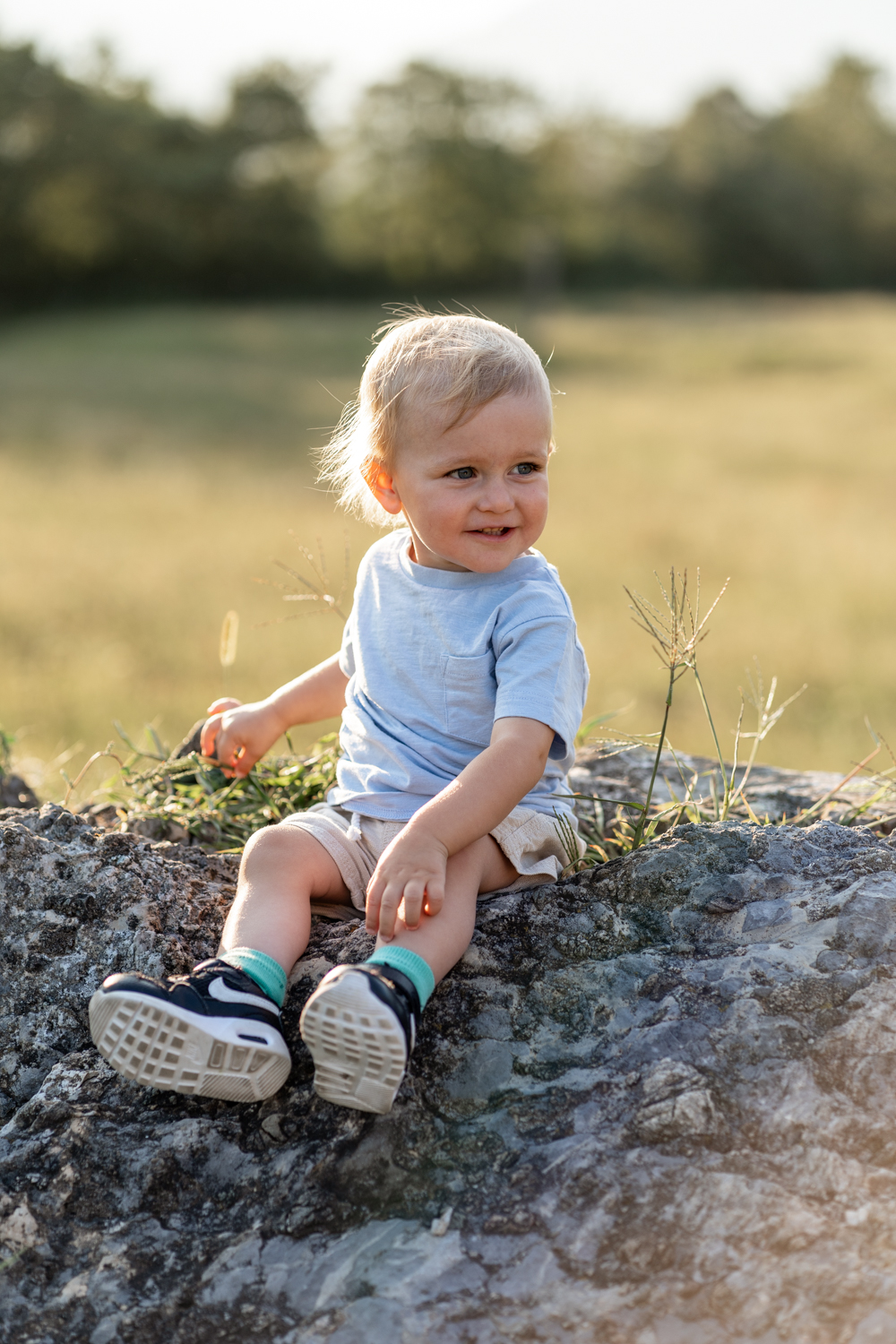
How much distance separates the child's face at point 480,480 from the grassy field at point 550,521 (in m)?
0.45

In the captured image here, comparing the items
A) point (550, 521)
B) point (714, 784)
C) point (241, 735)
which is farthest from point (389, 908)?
point (550, 521)

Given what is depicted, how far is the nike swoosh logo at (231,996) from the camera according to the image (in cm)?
175

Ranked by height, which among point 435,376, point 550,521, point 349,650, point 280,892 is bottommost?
point 550,521

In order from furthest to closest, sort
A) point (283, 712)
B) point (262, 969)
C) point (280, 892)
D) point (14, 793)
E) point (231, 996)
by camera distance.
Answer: point (14, 793) → point (283, 712) → point (280, 892) → point (262, 969) → point (231, 996)

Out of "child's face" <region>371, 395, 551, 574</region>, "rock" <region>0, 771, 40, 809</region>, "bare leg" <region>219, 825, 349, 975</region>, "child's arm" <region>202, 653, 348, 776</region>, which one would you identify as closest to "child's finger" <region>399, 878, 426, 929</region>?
"bare leg" <region>219, 825, 349, 975</region>

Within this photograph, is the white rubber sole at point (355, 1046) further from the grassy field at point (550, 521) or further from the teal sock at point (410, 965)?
the grassy field at point (550, 521)

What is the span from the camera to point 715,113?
44.2 m

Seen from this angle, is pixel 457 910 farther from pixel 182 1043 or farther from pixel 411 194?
pixel 411 194

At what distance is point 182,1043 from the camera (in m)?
1.68

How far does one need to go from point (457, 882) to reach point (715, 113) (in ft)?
159

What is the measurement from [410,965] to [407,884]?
0.42 ft

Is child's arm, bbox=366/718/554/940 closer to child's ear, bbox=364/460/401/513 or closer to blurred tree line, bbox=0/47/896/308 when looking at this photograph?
child's ear, bbox=364/460/401/513

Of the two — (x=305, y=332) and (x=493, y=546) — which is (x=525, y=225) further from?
(x=493, y=546)

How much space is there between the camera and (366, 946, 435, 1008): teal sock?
1769mm
